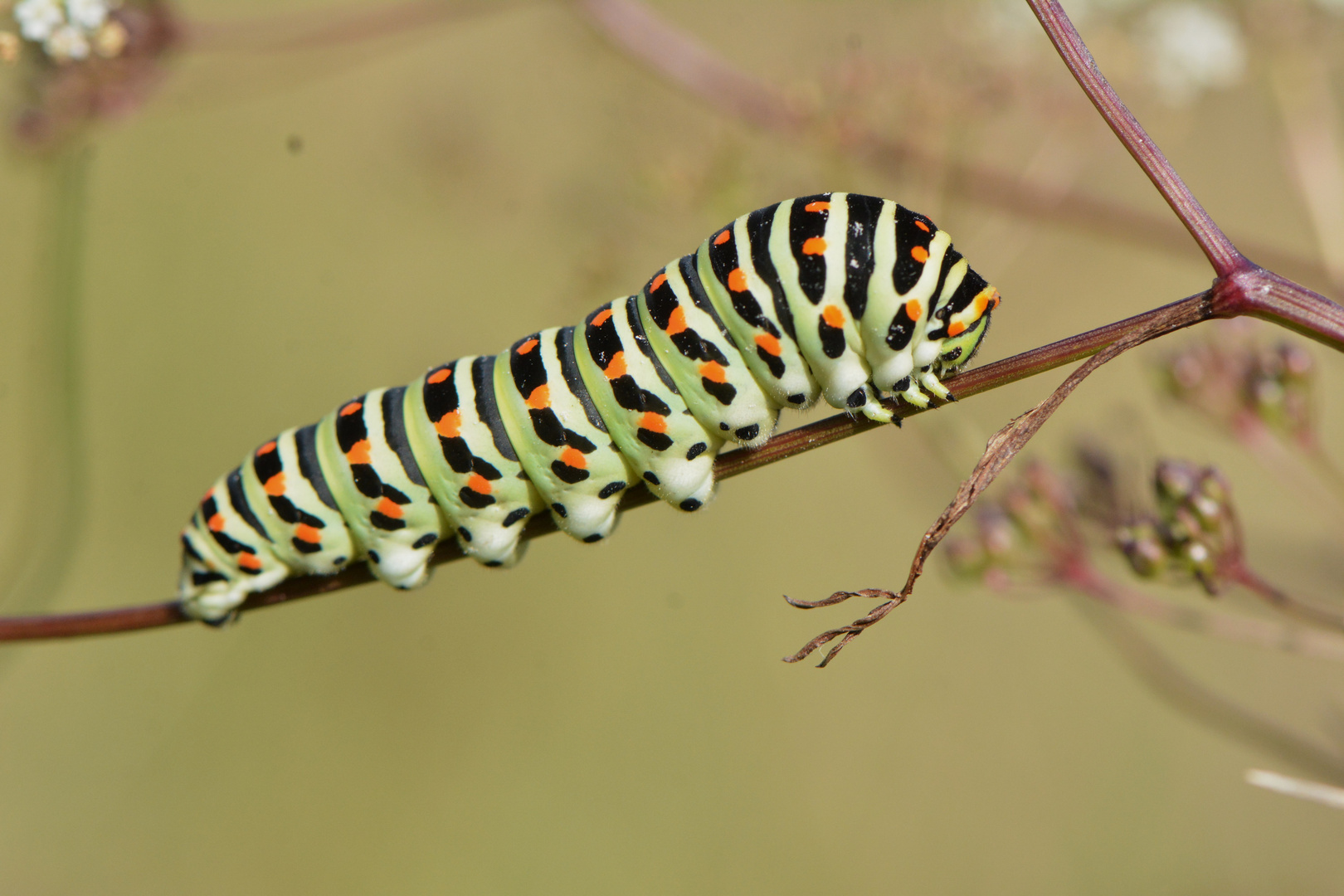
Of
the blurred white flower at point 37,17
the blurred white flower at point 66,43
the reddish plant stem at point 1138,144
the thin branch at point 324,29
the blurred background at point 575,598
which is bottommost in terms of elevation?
the blurred background at point 575,598

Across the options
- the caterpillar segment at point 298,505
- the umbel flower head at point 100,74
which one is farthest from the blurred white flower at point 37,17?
the caterpillar segment at point 298,505

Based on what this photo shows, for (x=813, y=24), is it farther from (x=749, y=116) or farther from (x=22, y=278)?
(x=22, y=278)

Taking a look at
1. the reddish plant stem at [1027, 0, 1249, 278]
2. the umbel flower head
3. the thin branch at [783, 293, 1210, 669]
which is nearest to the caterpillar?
the thin branch at [783, 293, 1210, 669]

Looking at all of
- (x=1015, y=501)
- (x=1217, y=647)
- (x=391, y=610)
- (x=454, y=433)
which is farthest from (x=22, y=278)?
(x=1217, y=647)

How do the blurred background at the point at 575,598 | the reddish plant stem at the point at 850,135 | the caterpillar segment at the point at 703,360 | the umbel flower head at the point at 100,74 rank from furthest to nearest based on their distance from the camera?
the blurred background at the point at 575,598 < the reddish plant stem at the point at 850,135 < the umbel flower head at the point at 100,74 < the caterpillar segment at the point at 703,360

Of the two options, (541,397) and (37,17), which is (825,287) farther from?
(37,17)

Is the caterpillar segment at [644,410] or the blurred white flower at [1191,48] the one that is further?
the blurred white flower at [1191,48]

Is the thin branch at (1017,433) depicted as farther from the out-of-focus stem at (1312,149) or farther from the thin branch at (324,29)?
the thin branch at (324,29)
